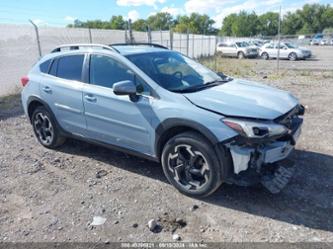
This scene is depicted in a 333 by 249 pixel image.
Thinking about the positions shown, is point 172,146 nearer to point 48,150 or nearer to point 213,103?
point 213,103

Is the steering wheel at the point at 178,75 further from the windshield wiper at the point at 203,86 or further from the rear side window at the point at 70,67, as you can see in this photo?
the rear side window at the point at 70,67

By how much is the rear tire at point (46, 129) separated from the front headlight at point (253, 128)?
295cm

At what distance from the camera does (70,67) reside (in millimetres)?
4652

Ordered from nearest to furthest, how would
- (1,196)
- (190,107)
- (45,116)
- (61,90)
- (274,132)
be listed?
(274,132) → (190,107) → (1,196) → (61,90) → (45,116)

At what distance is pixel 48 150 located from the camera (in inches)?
206

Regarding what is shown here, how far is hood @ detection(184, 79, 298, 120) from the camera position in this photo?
327cm

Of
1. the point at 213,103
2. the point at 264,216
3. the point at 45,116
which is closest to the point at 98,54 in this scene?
the point at 45,116

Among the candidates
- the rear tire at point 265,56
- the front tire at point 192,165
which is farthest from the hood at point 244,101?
the rear tire at point 265,56

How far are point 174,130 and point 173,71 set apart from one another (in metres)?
0.93

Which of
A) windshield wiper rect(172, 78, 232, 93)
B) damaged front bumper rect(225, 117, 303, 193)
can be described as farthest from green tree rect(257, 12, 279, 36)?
damaged front bumper rect(225, 117, 303, 193)

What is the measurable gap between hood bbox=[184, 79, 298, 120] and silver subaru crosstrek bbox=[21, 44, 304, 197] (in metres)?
0.01

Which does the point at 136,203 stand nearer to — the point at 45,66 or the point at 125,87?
the point at 125,87

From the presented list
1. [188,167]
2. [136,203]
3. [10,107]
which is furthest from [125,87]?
[10,107]

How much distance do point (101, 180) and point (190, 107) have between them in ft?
5.36
